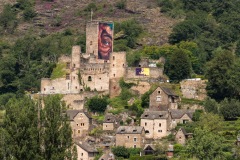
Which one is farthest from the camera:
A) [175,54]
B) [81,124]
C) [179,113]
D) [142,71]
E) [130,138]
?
[175,54]

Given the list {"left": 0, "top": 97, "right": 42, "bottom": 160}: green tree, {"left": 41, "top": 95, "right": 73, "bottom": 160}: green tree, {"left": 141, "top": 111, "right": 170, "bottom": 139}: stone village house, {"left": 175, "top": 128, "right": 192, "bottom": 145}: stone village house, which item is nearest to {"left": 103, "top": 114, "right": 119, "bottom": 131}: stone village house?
{"left": 141, "top": 111, "right": 170, "bottom": 139}: stone village house

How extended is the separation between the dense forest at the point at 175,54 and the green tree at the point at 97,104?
0.19 meters

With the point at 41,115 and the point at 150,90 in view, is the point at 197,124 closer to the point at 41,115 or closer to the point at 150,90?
the point at 150,90

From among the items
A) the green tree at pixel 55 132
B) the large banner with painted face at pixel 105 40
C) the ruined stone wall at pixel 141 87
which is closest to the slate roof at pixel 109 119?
the ruined stone wall at pixel 141 87

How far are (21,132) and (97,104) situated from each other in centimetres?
3057

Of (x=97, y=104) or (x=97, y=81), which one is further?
(x=97, y=81)

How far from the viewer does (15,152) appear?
6188cm

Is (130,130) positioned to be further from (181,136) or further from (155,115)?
(181,136)

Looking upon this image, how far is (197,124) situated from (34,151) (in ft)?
91.1

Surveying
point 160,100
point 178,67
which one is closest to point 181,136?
point 160,100

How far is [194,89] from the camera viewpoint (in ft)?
314

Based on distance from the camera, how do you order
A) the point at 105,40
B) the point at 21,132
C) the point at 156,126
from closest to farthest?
the point at 21,132 < the point at 156,126 < the point at 105,40

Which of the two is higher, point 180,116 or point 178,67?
point 178,67

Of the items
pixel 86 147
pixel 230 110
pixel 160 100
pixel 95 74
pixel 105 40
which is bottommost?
pixel 86 147
